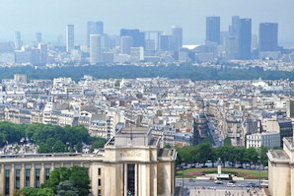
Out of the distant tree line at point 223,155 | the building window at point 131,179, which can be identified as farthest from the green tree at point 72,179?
the distant tree line at point 223,155

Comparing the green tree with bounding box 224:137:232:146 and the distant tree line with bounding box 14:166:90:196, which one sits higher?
the distant tree line with bounding box 14:166:90:196

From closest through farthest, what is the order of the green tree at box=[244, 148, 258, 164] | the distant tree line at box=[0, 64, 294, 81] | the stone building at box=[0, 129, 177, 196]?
the stone building at box=[0, 129, 177, 196], the green tree at box=[244, 148, 258, 164], the distant tree line at box=[0, 64, 294, 81]

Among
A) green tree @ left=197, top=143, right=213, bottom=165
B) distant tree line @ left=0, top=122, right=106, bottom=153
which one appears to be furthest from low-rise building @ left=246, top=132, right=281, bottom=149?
distant tree line @ left=0, top=122, right=106, bottom=153

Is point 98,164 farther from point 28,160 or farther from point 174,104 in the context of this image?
point 174,104

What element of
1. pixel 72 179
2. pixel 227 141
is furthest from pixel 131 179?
pixel 227 141

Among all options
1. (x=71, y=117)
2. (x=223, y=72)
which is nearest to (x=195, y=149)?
(x=71, y=117)

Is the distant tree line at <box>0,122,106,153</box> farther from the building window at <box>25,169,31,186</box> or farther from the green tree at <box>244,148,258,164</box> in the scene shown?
the building window at <box>25,169,31,186</box>

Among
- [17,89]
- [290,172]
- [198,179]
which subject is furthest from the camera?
[17,89]

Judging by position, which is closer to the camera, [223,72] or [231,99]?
[231,99]
